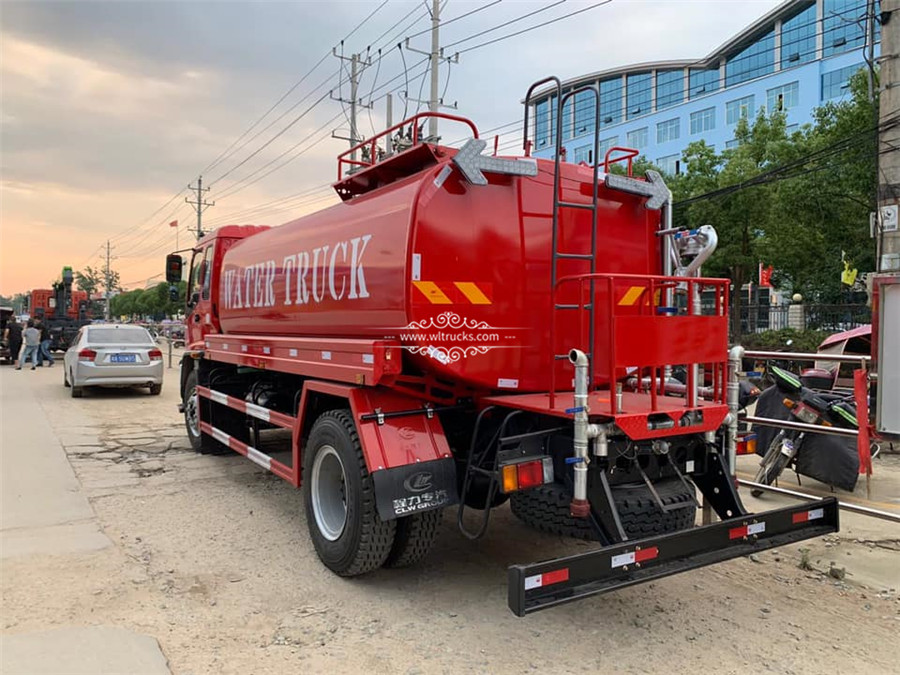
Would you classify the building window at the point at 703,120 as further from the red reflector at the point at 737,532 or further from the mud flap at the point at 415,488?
the mud flap at the point at 415,488

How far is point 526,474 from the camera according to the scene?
3.76 meters

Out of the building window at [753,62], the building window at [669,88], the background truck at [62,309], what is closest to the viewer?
the background truck at [62,309]

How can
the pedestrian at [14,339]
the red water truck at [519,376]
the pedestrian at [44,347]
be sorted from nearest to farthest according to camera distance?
the red water truck at [519,376] < the pedestrian at [14,339] < the pedestrian at [44,347]

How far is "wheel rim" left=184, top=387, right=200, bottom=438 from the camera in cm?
839

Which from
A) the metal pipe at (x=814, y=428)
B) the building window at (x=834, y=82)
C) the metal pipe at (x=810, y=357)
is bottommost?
the metal pipe at (x=814, y=428)

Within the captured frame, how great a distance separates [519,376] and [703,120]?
5294 cm

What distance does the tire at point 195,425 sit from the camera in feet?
27.6

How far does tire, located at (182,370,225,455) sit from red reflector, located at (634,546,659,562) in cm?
633

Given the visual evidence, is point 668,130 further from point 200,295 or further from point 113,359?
point 200,295

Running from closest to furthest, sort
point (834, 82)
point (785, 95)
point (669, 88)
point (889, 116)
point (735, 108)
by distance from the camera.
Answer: point (889, 116) → point (834, 82) → point (785, 95) → point (735, 108) → point (669, 88)

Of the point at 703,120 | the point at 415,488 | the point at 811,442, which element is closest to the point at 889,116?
the point at 811,442

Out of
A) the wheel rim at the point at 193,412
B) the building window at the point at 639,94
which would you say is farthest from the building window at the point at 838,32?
the wheel rim at the point at 193,412

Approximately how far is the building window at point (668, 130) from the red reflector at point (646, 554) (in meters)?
55.1

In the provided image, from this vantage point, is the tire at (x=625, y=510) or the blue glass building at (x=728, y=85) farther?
the blue glass building at (x=728, y=85)
